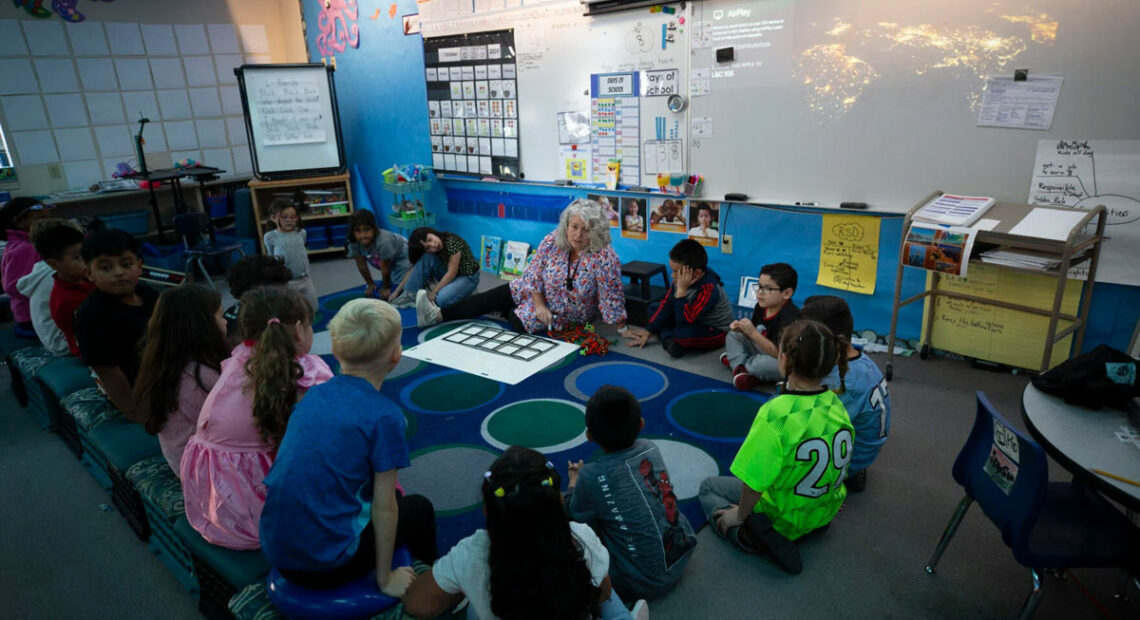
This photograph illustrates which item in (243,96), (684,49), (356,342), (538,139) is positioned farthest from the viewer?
(243,96)

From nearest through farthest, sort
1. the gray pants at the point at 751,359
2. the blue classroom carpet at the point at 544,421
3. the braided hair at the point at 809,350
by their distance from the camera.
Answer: the braided hair at the point at 809,350 → the blue classroom carpet at the point at 544,421 → the gray pants at the point at 751,359

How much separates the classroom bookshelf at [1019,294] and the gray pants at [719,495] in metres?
1.56

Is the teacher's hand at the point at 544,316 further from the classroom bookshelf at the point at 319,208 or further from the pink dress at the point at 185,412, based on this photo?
the classroom bookshelf at the point at 319,208

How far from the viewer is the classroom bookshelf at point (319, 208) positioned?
6270 millimetres

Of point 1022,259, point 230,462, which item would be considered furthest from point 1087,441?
point 230,462

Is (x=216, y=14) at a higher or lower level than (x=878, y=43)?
higher

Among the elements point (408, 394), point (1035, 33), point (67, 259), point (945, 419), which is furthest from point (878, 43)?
point (67, 259)

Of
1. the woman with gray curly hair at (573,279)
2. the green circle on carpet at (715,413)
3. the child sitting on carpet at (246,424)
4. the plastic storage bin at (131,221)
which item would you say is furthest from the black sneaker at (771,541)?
the plastic storage bin at (131,221)

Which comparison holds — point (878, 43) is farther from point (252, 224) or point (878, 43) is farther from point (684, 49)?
point (252, 224)

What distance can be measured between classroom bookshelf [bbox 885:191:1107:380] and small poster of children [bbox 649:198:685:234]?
150 centimetres

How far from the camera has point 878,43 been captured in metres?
3.41

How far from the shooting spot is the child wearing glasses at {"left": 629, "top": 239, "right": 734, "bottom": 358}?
12.2 ft

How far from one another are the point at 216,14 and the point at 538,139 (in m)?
4.14

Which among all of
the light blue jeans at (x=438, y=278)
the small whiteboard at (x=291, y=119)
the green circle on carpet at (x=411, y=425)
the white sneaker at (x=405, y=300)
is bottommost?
the green circle on carpet at (x=411, y=425)
